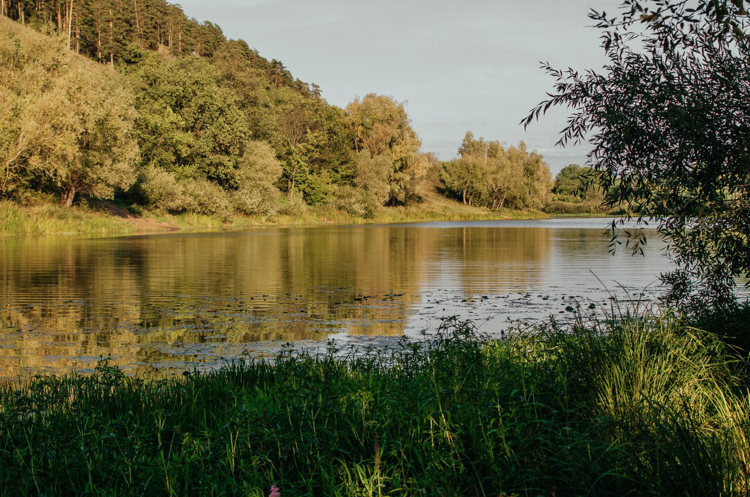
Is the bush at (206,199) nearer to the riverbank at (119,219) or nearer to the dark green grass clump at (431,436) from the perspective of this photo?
the riverbank at (119,219)

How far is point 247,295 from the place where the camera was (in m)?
20.2

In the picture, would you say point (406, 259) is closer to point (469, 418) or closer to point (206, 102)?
point (469, 418)

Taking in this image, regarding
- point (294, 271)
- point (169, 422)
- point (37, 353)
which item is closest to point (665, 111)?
point (169, 422)

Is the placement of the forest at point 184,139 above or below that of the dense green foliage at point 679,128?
above

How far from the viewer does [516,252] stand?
A: 127 feet

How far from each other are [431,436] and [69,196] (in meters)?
54.7

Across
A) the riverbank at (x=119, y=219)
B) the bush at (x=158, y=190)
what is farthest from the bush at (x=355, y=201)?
the bush at (x=158, y=190)

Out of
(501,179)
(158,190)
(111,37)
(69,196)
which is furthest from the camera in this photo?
(501,179)

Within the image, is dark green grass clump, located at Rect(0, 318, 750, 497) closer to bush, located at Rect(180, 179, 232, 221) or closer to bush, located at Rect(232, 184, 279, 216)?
bush, located at Rect(180, 179, 232, 221)

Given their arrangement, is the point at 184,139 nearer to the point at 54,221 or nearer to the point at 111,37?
the point at 54,221

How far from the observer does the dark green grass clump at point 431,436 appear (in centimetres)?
486

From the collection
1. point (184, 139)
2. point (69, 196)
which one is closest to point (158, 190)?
point (69, 196)

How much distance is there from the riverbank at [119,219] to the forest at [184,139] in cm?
121

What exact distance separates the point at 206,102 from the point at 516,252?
49.6 meters
